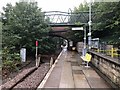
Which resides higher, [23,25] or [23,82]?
[23,25]

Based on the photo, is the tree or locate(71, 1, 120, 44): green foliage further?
the tree

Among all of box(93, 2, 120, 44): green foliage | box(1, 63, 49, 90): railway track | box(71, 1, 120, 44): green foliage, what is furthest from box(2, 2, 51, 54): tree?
box(1, 63, 49, 90): railway track

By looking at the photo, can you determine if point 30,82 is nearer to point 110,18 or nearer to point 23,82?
point 23,82

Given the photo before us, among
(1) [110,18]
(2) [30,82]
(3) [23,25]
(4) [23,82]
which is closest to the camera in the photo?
(2) [30,82]

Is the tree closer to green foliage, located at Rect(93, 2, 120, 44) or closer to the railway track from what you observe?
green foliage, located at Rect(93, 2, 120, 44)

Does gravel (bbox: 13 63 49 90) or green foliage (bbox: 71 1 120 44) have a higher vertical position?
green foliage (bbox: 71 1 120 44)

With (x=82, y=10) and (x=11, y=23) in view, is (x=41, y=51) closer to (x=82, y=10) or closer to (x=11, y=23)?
(x=11, y=23)

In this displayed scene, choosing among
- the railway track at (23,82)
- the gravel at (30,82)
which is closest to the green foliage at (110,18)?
the gravel at (30,82)

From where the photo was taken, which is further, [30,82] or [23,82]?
[23,82]

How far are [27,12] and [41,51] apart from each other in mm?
5839

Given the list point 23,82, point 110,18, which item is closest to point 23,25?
point 110,18

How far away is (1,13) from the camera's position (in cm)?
3509

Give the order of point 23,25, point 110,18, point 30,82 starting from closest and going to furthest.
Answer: point 30,82
point 110,18
point 23,25

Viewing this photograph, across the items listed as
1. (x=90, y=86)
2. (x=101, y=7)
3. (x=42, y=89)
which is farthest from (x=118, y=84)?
(x=101, y=7)
